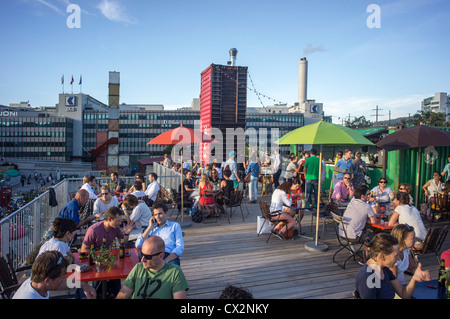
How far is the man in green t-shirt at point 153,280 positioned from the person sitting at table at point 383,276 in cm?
173

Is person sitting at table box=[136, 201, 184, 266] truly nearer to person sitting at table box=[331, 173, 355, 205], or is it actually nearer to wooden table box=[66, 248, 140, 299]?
wooden table box=[66, 248, 140, 299]

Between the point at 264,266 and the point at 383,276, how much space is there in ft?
8.84

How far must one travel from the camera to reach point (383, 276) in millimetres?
2865

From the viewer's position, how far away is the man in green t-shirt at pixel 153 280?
278 cm

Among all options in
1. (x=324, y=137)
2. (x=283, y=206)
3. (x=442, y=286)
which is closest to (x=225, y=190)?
(x=283, y=206)

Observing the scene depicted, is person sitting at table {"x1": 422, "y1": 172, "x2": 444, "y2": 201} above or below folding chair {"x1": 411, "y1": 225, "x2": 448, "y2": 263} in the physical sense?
above

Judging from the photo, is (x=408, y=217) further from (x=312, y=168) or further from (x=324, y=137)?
(x=312, y=168)

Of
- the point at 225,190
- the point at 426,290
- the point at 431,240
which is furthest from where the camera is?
the point at 225,190

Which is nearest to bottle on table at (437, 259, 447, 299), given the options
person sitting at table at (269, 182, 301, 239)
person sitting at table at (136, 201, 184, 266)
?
person sitting at table at (136, 201, 184, 266)

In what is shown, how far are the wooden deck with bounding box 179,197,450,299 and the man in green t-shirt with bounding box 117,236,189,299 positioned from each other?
1585 mm

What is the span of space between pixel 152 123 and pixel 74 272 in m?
91.3

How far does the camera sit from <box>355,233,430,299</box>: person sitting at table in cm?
280

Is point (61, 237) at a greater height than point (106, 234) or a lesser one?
greater
